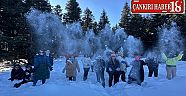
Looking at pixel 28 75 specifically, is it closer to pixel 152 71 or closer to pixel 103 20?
pixel 152 71

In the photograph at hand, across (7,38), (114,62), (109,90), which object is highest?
(7,38)

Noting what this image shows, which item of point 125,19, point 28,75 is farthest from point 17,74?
point 125,19

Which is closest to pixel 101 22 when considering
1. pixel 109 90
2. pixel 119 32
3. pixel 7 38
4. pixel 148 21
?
pixel 119 32

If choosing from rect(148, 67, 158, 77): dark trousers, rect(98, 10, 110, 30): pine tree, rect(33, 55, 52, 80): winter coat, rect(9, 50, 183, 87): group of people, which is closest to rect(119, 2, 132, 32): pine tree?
rect(98, 10, 110, 30): pine tree

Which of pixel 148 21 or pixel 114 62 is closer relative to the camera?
pixel 114 62

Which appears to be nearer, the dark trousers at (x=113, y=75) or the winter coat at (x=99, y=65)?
the dark trousers at (x=113, y=75)

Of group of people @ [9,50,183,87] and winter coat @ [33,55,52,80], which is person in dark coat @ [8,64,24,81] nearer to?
group of people @ [9,50,183,87]

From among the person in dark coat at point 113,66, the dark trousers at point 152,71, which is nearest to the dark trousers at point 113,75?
the person in dark coat at point 113,66

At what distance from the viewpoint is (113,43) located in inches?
2030

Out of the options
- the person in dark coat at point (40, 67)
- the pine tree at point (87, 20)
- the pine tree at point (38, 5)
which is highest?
the pine tree at point (87, 20)

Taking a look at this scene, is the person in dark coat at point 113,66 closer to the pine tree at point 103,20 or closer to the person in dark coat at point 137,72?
the person in dark coat at point 137,72

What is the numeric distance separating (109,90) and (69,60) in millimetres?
4033

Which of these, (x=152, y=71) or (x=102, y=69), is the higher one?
(x=102, y=69)

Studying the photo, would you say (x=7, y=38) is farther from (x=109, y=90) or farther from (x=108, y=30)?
(x=108, y=30)
